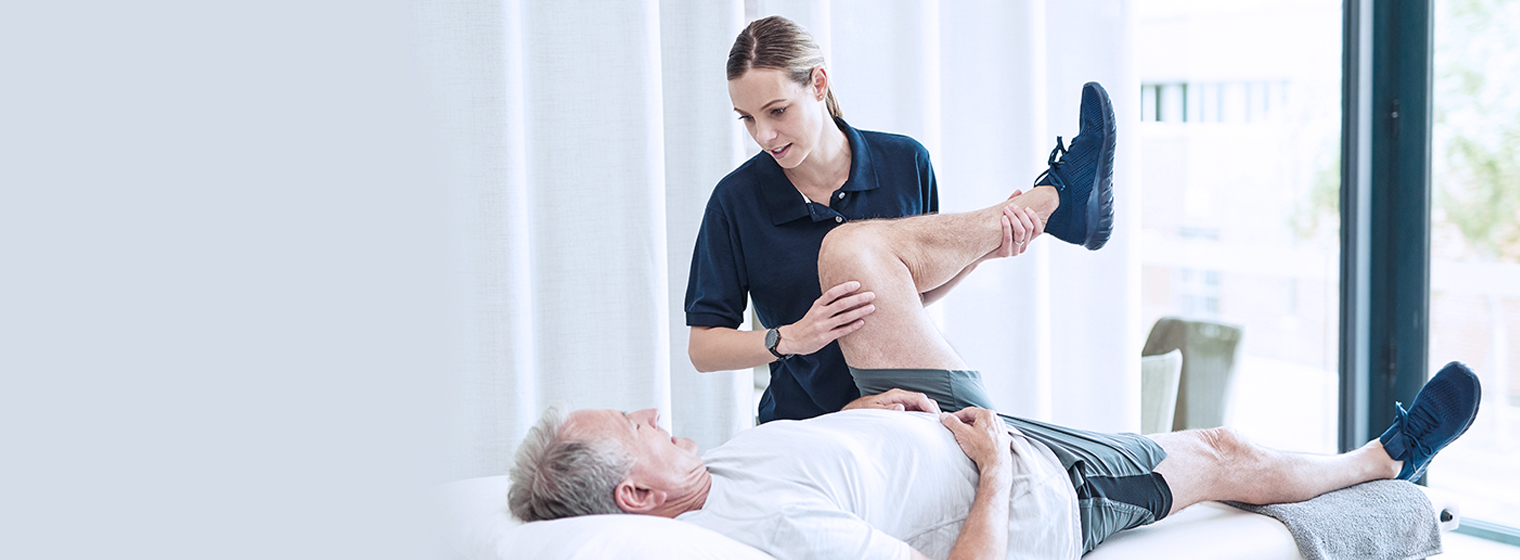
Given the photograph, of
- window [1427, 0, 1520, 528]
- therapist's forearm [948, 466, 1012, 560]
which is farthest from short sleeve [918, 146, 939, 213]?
window [1427, 0, 1520, 528]

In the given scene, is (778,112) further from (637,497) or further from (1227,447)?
(1227,447)

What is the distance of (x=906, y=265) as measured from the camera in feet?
5.50

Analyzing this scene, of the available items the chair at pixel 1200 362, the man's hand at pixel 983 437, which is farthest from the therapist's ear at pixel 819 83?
the chair at pixel 1200 362

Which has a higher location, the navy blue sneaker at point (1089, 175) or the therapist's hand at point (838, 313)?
the navy blue sneaker at point (1089, 175)

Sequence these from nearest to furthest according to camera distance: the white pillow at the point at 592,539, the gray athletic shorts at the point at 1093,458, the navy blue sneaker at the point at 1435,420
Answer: the white pillow at the point at 592,539 < the gray athletic shorts at the point at 1093,458 < the navy blue sneaker at the point at 1435,420

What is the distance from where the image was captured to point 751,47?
5.45 ft

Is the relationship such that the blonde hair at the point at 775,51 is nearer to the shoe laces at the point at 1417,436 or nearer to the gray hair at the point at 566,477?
the gray hair at the point at 566,477

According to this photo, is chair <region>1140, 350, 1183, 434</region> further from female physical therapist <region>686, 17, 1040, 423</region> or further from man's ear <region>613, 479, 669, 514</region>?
man's ear <region>613, 479, 669, 514</region>

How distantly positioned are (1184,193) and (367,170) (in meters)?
2.49

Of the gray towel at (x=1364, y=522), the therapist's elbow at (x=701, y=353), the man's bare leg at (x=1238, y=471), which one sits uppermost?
the therapist's elbow at (x=701, y=353)

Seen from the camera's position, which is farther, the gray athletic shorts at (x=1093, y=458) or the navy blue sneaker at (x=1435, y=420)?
the navy blue sneaker at (x=1435, y=420)

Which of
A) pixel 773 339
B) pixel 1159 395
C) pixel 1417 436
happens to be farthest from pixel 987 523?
pixel 1159 395

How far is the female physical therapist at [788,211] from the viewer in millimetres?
1673

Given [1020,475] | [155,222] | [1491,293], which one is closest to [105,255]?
[155,222]
